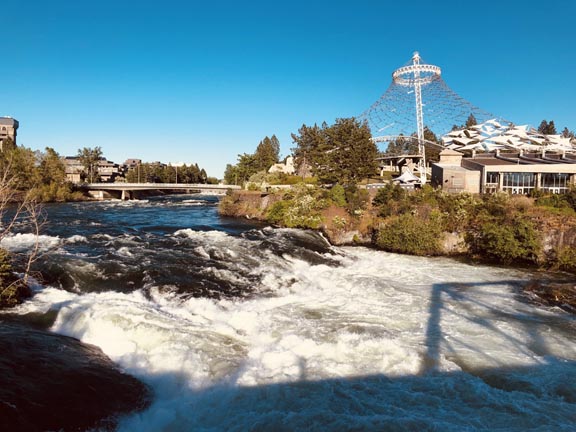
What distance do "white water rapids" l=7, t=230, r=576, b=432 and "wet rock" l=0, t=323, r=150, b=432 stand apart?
457mm

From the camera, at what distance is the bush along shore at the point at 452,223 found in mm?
22578

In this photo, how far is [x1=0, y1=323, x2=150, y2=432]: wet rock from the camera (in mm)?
6555

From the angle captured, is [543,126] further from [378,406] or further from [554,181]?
[378,406]

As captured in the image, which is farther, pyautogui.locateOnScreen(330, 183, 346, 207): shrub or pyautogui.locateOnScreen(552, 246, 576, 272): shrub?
pyautogui.locateOnScreen(330, 183, 346, 207): shrub

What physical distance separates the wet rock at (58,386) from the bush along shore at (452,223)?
55.6ft

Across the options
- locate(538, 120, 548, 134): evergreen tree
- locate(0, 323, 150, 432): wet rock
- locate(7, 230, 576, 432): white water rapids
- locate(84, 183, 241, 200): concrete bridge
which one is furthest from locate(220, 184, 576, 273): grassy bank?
locate(538, 120, 548, 134): evergreen tree

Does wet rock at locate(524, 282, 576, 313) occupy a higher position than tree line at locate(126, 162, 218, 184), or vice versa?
tree line at locate(126, 162, 218, 184)

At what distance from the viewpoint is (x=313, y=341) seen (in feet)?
36.2

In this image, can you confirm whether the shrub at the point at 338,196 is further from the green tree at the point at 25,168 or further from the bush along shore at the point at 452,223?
the green tree at the point at 25,168

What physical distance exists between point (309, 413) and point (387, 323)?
5.91m

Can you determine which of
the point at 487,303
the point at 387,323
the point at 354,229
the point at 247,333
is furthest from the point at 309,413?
the point at 354,229

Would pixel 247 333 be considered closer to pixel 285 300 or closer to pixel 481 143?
pixel 285 300

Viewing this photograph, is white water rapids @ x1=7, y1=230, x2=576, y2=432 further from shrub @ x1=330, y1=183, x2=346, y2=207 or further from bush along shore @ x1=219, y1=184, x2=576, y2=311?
shrub @ x1=330, y1=183, x2=346, y2=207

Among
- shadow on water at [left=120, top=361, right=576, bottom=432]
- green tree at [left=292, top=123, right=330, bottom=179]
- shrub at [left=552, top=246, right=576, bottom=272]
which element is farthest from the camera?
green tree at [left=292, top=123, right=330, bottom=179]
